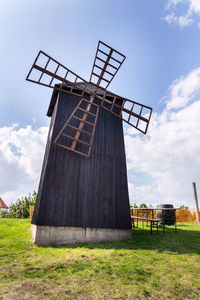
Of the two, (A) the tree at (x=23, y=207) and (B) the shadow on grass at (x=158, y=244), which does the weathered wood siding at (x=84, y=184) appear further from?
(A) the tree at (x=23, y=207)

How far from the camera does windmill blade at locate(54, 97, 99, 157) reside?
11424 millimetres

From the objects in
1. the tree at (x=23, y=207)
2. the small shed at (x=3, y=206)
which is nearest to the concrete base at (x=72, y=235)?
the tree at (x=23, y=207)

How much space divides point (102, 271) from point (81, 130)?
6856 mm

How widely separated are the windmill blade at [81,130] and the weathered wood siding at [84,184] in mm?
369

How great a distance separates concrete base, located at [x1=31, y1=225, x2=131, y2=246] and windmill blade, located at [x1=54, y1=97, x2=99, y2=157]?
152 inches

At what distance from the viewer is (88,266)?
22.6 feet

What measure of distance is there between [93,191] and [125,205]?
202 cm

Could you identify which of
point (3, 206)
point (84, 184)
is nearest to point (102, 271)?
point (84, 184)

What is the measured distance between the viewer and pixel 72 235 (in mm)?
10625

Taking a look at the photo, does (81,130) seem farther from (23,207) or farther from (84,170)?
(23,207)

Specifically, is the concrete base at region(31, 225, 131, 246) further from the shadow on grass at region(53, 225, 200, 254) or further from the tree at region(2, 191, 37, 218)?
the tree at region(2, 191, 37, 218)

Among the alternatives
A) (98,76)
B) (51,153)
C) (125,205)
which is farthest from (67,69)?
(125,205)

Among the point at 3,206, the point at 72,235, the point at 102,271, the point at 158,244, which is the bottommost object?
the point at 102,271

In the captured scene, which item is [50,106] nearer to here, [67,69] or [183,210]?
[67,69]
